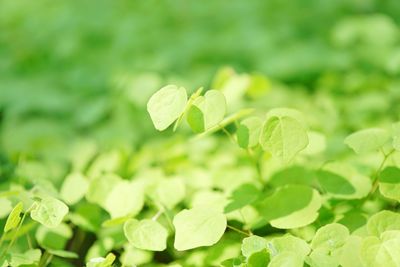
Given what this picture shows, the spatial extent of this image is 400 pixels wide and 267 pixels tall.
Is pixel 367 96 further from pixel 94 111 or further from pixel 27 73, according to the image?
pixel 27 73

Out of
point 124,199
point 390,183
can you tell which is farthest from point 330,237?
point 124,199

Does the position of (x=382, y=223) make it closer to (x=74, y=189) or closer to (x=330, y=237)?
(x=330, y=237)

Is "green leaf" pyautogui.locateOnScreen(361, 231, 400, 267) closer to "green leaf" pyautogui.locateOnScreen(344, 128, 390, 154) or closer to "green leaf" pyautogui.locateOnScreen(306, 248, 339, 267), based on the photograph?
"green leaf" pyautogui.locateOnScreen(306, 248, 339, 267)

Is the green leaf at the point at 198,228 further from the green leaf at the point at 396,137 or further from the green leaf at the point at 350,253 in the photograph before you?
the green leaf at the point at 396,137

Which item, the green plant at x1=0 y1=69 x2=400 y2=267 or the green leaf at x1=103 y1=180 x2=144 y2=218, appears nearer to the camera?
the green plant at x1=0 y1=69 x2=400 y2=267

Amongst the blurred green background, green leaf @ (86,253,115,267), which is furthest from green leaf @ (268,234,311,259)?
the blurred green background

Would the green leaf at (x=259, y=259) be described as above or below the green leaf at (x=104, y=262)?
below

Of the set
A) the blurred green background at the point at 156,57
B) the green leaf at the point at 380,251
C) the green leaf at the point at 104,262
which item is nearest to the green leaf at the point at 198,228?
the green leaf at the point at 104,262
